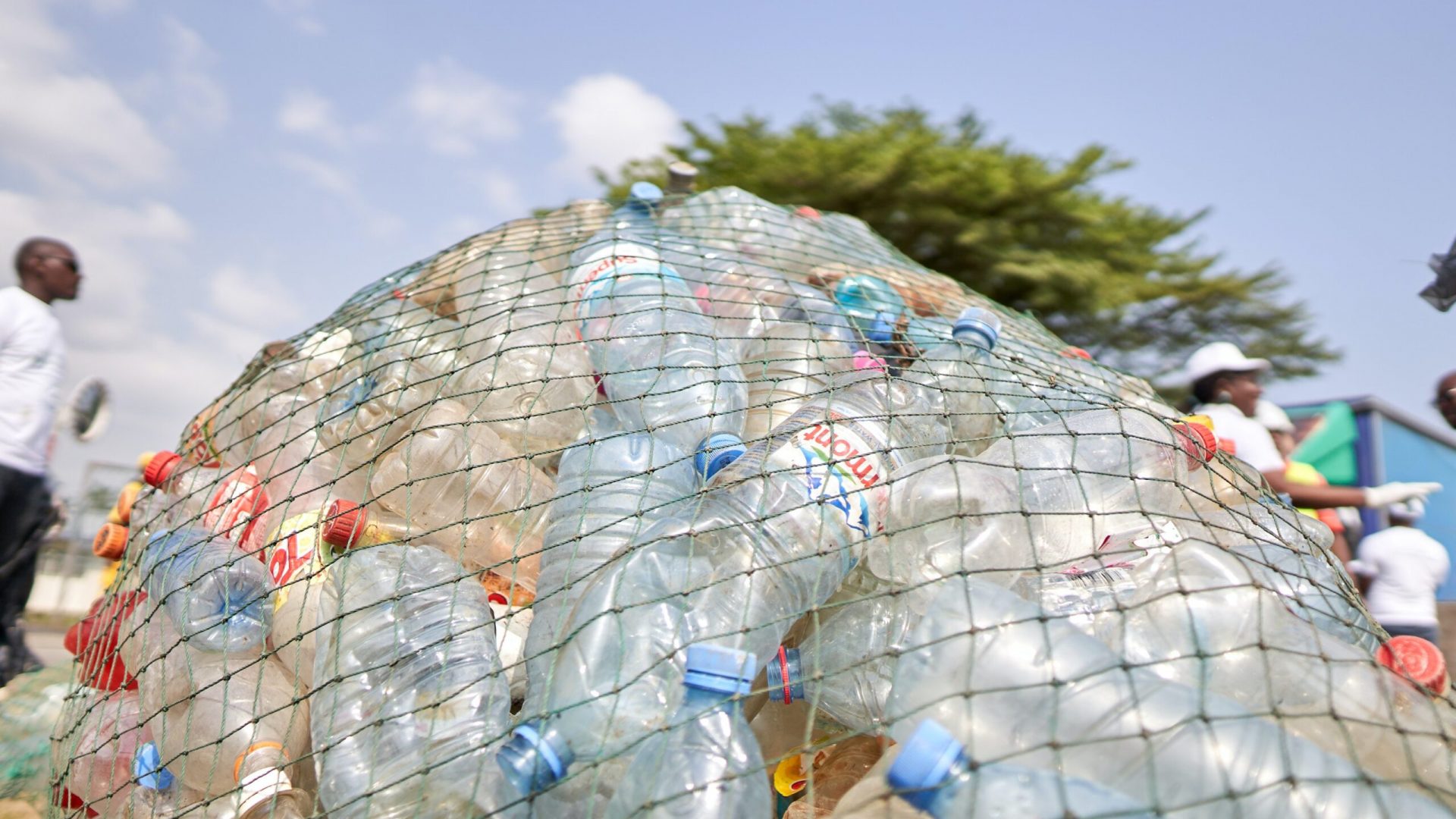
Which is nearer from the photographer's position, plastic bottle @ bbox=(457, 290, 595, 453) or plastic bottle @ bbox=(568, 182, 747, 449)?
plastic bottle @ bbox=(568, 182, 747, 449)

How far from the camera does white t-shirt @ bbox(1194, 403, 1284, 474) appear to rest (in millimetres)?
3172

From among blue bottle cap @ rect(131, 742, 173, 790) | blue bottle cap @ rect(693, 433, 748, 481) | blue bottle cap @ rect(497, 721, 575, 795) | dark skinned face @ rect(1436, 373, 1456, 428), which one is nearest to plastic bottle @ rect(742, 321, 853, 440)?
blue bottle cap @ rect(693, 433, 748, 481)

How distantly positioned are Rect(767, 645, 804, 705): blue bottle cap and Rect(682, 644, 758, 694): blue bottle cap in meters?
0.19

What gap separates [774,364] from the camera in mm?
2383

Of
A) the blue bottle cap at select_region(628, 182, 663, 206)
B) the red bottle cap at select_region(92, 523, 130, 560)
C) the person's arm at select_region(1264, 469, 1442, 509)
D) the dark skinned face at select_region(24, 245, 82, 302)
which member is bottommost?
the red bottle cap at select_region(92, 523, 130, 560)

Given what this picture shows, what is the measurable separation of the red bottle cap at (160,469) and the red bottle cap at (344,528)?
2.44ft

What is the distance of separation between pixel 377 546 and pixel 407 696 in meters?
0.27

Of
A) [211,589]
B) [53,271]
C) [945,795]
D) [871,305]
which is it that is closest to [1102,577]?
[945,795]

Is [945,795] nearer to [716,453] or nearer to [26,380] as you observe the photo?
[716,453]

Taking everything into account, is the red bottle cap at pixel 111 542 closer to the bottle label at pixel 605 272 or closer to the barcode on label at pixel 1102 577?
the bottle label at pixel 605 272

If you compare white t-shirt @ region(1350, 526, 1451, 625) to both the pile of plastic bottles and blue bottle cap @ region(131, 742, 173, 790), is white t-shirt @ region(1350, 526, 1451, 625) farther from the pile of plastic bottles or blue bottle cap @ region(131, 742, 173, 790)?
blue bottle cap @ region(131, 742, 173, 790)

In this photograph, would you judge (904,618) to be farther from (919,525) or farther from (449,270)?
(449,270)

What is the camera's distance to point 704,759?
4.66 feet

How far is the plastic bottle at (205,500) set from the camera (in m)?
2.05
